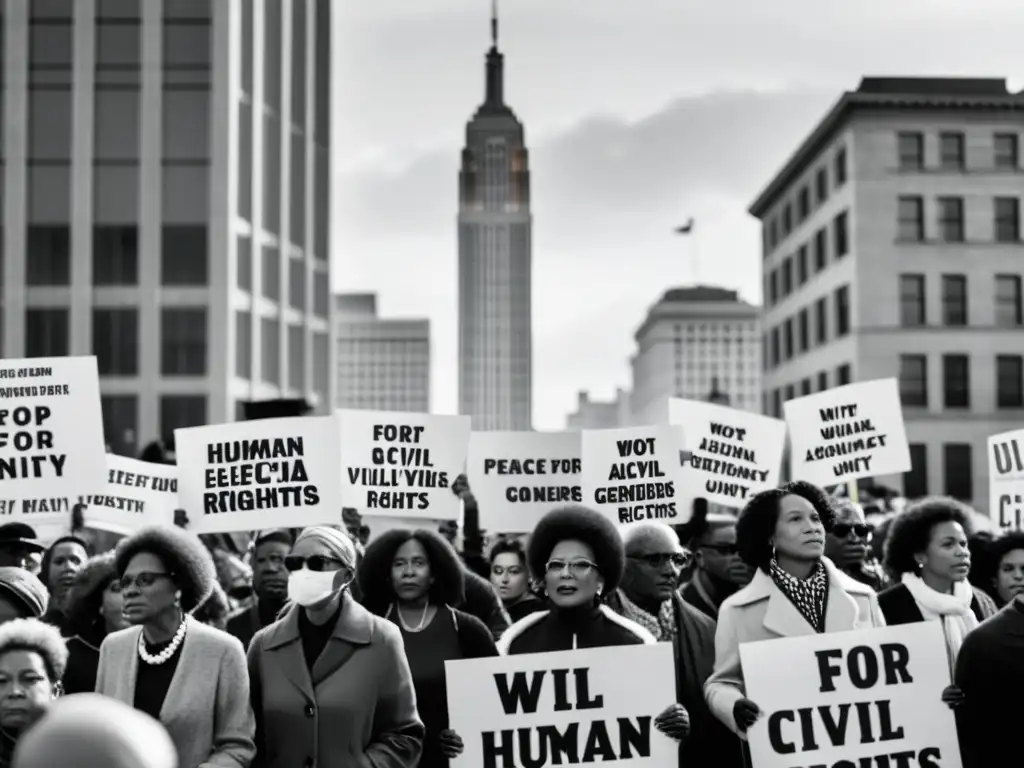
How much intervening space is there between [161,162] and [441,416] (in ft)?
136

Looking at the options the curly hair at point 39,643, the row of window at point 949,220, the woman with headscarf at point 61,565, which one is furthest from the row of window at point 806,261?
the curly hair at point 39,643

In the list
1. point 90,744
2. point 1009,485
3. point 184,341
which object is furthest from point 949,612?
point 184,341

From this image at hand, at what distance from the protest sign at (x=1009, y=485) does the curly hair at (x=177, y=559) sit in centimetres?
607

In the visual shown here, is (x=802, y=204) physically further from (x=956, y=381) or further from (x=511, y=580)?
(x=511, y=580)

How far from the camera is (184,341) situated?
5047 cm

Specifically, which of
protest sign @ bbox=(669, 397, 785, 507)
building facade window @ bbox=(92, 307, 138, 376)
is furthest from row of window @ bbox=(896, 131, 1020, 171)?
protest sign @ bbox=(669, 397, 785, 507)

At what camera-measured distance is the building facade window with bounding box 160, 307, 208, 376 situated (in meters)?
50.2

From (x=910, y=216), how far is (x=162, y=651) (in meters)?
58.4

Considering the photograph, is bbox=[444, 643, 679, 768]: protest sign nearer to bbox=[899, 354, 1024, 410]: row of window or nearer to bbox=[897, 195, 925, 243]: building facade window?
bbox=[899, 354, 1024, 410]: row of window

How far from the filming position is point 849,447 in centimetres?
1148

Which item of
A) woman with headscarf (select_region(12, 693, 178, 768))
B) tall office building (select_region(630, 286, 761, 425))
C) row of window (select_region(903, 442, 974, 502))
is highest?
tall office building (select_region(630, 286, 761, 425))

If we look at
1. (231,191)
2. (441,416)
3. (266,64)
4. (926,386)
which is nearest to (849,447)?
(441,416)

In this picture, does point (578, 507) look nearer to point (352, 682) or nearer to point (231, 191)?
point (352, 682)

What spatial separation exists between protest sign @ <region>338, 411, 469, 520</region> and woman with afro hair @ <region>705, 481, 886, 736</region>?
4378mm
